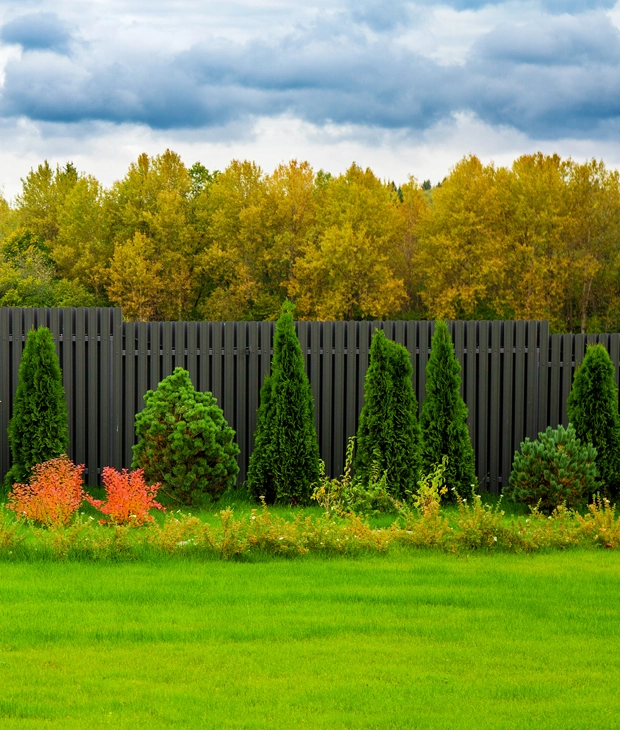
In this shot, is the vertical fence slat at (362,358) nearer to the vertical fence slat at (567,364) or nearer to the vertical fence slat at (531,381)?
the vertical fence slat at (531,381)

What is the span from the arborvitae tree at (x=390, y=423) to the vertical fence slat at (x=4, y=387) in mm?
4633

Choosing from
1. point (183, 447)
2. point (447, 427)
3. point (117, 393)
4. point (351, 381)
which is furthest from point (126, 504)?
point (447, 427)

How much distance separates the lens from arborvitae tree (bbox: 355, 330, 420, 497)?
10.5m

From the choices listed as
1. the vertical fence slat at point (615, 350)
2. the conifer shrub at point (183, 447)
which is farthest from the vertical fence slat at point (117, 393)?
the vertical fence slat at point (615, 350)

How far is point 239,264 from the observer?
156 ft

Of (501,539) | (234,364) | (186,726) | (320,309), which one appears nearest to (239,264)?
(320,309)

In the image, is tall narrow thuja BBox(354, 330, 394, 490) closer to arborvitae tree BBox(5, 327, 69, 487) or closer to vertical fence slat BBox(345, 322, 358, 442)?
vertical fence slat BBox(345, 322, 358, 442)

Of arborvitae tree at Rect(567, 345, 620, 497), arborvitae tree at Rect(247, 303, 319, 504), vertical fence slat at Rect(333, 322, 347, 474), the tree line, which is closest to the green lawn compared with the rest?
arborvitae tree at Rect(247, 303, 319, 504)

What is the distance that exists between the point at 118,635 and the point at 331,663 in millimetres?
1378

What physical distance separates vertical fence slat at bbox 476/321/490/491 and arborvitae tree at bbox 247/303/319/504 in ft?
7.91

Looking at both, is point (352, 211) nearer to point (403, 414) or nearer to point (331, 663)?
point (403, 414)

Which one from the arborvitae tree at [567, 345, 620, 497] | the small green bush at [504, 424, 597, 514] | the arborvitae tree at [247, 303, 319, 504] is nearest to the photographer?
the small green bush at [504, 424, 597, 514]

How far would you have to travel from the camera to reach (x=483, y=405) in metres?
11.8

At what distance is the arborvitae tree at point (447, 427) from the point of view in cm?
1081
